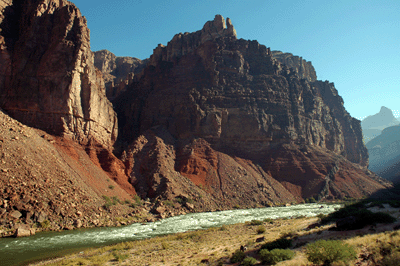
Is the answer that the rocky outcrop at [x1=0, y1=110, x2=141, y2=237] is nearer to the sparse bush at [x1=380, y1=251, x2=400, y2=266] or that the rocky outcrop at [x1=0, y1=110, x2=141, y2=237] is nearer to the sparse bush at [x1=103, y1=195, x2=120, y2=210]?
the sparse bush at [x1=103, y1=195, x2=120, y2=210]

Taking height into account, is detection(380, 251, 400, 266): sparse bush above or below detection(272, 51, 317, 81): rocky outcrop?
below

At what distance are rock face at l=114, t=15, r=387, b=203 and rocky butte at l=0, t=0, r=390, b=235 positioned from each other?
0.34m

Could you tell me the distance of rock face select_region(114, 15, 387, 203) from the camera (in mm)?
62281

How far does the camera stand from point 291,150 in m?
77.5

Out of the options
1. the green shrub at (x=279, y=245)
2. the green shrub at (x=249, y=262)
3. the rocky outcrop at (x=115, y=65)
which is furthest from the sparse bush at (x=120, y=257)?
the rocky outcrop at (x=115, y=65)

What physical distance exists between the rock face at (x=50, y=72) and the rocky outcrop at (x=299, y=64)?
110 metres

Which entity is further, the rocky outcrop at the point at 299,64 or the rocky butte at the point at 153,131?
the rocky outcrop at the point at 299,64

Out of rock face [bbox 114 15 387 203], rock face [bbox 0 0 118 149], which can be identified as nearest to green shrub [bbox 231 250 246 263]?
rock face [bbox 114 15 387 203]

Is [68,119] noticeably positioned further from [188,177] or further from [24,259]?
[24,259]

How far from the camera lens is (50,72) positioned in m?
49.0

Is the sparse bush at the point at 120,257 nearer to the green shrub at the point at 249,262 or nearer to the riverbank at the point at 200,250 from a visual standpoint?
the riverbank at the point at 200,250

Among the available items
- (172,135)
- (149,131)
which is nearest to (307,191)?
(172,135)

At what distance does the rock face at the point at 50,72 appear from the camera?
47.3 metres

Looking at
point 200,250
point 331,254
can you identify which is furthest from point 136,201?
point 331,254
